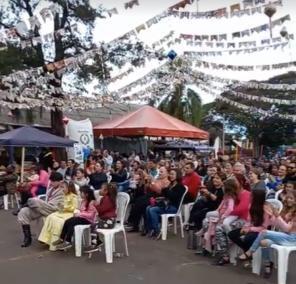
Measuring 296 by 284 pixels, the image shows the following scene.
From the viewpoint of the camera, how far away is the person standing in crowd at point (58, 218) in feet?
24.8

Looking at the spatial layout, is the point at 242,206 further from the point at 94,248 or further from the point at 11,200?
the point at 11,200

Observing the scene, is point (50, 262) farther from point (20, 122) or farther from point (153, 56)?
point (20, 122)

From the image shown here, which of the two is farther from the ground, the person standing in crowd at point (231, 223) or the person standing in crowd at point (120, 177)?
the person standing in crowd at point (120, 177)

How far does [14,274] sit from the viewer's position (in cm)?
612

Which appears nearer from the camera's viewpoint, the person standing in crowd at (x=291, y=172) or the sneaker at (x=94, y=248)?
the sneaker at (x=94, y=248)

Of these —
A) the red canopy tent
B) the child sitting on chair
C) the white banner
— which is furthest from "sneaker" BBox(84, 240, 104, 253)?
the white banner

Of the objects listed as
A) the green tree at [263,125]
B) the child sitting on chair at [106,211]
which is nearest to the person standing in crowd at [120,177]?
the child sitting on chair at [106,211]

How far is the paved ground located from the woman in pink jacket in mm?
190

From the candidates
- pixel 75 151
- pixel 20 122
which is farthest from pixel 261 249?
pixel 20 122

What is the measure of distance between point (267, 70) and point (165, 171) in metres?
7.42

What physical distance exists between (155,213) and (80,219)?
1.61 m

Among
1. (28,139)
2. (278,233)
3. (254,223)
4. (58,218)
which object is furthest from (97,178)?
(278,233)

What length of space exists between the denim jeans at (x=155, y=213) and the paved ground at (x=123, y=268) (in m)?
0.69

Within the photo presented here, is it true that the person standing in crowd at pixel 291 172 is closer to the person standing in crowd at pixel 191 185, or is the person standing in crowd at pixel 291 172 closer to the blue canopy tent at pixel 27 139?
the person standing in crowd at pixel 191 185
